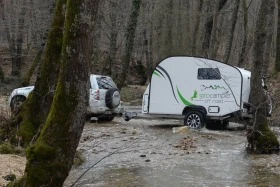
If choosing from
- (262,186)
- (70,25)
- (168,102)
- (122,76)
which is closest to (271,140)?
(262,186)

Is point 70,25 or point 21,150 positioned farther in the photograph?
point 21,150

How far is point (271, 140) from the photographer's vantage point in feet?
45.4

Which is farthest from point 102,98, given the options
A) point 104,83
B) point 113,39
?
point 113,39

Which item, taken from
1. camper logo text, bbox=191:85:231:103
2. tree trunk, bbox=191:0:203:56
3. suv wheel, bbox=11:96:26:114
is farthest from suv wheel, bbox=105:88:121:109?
tree trunk, bbox=191:0:203:56

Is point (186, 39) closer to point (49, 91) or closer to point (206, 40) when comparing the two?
point (206, 40)

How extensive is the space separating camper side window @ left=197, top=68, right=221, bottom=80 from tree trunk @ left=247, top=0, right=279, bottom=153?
4.04 m

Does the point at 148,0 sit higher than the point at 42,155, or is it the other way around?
the point at 148,0

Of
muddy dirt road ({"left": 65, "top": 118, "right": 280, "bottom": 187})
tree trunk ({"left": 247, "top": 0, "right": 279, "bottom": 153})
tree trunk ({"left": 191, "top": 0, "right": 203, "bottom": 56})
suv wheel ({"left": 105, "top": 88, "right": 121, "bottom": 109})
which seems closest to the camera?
muddy dirt road ({"left": 65, "top": 118, "right": 280, "bottom": 187})

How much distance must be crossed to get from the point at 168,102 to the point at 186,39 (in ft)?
74.4

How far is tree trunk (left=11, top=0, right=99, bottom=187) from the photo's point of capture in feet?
20.9

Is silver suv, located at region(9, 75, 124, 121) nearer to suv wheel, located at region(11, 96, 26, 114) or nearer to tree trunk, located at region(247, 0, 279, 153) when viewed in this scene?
suv wheel, located at region(11, 96, 26, 114)

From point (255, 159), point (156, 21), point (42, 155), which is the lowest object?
point (255, 159)

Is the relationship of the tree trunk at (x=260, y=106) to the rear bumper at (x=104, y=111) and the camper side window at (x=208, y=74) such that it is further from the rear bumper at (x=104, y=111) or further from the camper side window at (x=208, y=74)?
the rear bumper at (x=104, y=111)

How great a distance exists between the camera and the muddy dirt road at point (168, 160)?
403 inches
